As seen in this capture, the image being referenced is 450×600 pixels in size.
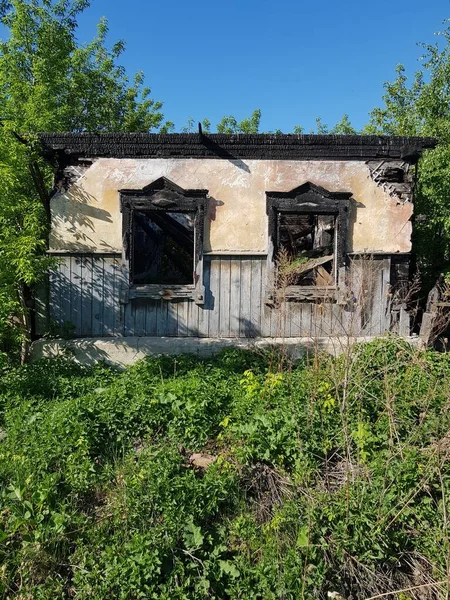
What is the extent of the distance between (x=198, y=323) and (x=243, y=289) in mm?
968

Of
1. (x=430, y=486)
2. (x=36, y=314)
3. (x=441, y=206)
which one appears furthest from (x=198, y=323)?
(x=441, y=206)

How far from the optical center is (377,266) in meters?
Answer: 7.23

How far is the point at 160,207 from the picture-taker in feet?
23.0

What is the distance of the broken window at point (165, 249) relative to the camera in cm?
946

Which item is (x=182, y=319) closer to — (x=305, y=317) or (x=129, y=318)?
(x=129, y=318)

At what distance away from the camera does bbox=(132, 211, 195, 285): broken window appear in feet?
31.1

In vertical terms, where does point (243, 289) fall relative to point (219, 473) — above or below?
above

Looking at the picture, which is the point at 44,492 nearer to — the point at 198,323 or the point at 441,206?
the point at 198,323

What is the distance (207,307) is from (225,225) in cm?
143

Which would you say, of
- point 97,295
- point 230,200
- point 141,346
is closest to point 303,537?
point 141,346

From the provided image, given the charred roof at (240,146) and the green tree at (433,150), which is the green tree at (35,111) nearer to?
the charred roof at (240,146)

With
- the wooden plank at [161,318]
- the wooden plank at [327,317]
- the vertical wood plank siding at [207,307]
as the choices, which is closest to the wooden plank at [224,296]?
the vertical wood plank siding at [207,307]

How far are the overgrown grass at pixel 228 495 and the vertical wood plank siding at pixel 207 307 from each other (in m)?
2.28

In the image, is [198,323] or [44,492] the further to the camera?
[198,323]
